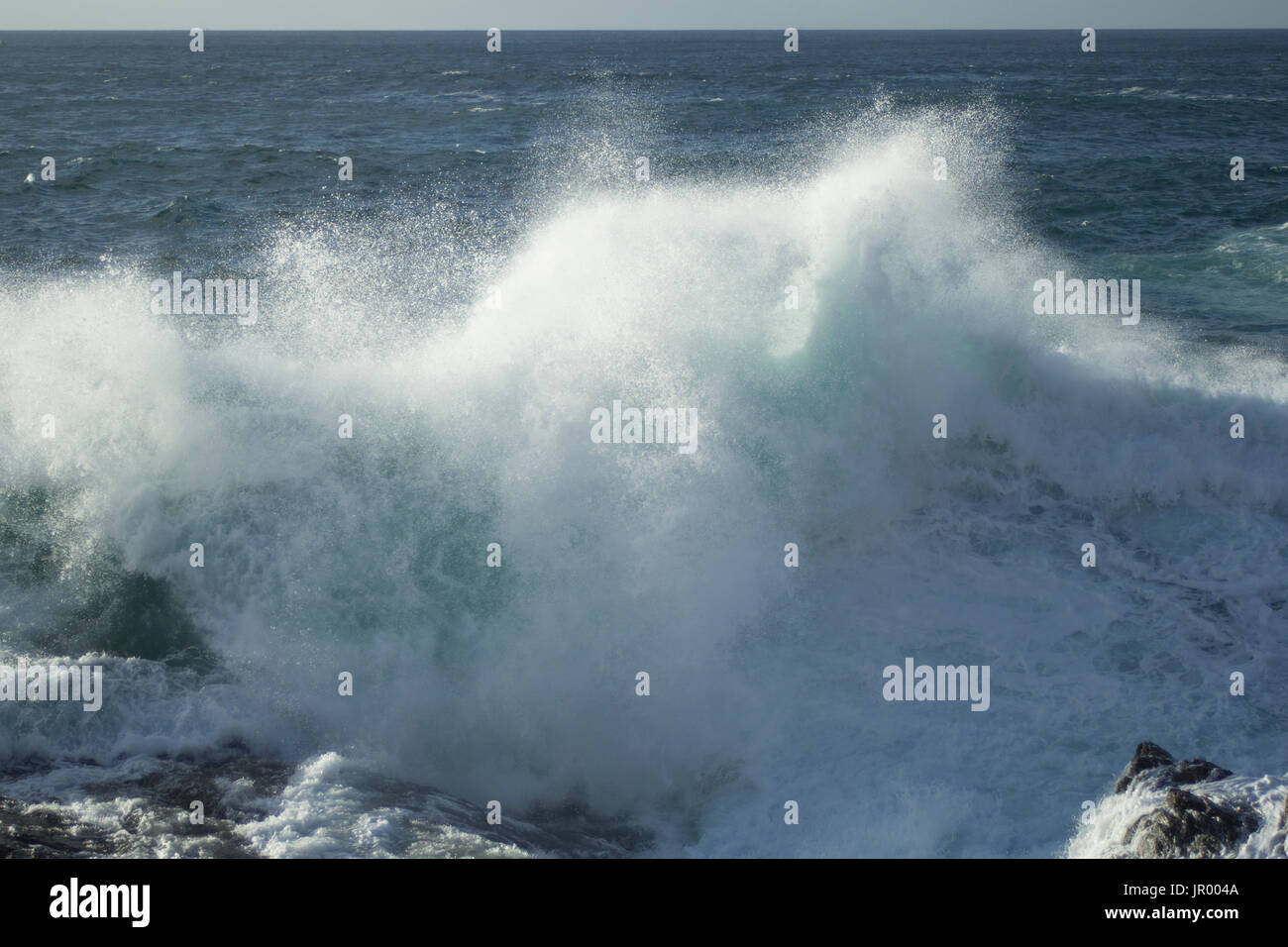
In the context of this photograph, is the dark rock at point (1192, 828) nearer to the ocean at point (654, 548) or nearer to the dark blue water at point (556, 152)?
the ocean at point (654, 548)

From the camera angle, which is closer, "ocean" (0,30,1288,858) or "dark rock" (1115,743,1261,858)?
"dark rock" (1115,743,1261,858)

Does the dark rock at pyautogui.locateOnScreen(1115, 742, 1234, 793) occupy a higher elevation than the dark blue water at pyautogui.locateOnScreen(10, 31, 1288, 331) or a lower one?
lower

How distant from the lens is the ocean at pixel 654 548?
23.4 ft

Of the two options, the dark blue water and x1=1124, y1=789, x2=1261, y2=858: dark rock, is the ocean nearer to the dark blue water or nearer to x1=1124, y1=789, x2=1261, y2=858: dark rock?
x1=1124, y1=789, x2=1261, y2=858: dark rock

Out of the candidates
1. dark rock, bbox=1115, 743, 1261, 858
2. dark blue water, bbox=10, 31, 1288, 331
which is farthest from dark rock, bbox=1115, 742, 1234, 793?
dark blue water, bbox=10, 31, 1288, 331

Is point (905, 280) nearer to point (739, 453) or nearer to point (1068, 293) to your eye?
point (739, 453)

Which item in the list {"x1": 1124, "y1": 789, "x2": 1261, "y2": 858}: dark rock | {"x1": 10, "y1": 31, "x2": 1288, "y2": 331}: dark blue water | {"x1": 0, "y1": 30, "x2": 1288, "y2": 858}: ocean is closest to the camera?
{"x1": 1124, "y1": 789, "x2": 1261, "y2": 858}: dark rock

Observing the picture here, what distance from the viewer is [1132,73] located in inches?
2655

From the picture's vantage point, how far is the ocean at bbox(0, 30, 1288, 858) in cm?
714

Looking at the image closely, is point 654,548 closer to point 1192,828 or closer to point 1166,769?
point 1166,769

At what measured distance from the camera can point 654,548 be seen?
30.1ft

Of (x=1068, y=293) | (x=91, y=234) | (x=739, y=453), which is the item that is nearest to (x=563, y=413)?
(x=739, y=453)

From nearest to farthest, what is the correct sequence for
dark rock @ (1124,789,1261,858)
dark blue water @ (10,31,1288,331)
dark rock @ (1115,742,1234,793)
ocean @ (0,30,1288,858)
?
1. dark rock @ (1124,789,1261,858)
2. dark rock @ (1115,742,1234,793)
3. ocean @ (0,30,1288,858)
4. dark blue water @ (10,31,1288,331)

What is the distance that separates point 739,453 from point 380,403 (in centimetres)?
392
